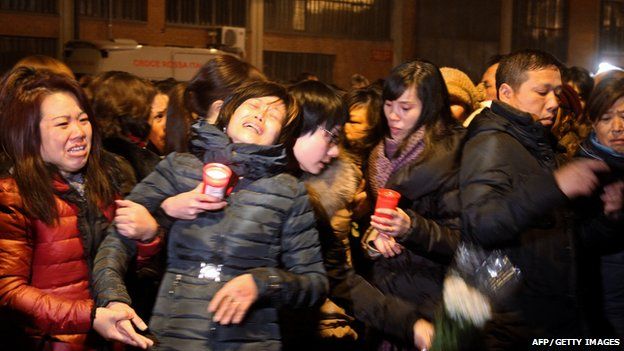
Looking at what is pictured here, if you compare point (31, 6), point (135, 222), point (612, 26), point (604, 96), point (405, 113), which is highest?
point (612, 26)

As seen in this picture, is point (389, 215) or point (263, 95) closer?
point (263, 95)

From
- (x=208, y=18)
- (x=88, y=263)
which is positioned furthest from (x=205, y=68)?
(x=208, y=18)

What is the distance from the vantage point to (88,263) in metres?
3.39

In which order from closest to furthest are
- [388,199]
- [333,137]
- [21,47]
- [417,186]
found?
[388,199] < [417,186] < [333,137] < [21,47]

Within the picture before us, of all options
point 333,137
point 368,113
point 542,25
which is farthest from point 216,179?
point 542,25

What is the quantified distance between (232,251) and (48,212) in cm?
87

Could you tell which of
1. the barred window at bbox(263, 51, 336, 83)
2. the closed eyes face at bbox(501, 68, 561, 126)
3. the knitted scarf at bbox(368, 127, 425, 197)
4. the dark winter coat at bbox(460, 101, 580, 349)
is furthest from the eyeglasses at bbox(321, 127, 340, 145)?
the barred window at bbox(263, 51, 336, 83)

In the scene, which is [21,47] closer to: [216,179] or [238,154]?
[238,154]

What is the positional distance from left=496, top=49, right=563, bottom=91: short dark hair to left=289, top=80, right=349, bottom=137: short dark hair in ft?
2.81

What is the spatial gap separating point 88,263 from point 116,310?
23.3 inches

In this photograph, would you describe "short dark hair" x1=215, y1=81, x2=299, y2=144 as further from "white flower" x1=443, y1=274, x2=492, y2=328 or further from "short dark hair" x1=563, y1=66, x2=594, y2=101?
"short dark hair" x1=563, y1=66, x2=594, y2=101

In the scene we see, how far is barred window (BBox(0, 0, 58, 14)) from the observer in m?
19.2

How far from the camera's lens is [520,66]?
4.05 metres

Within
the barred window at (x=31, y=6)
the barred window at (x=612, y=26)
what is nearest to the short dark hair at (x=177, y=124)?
the barred window at (x=31, y=6)
